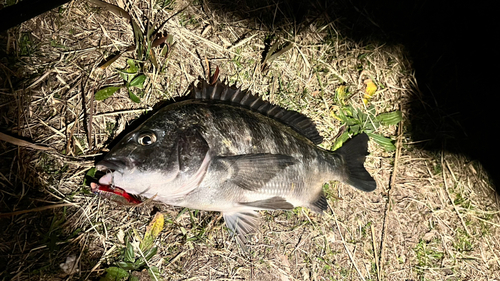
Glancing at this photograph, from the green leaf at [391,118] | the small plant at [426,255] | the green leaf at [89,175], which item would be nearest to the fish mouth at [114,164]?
the green leaf at [89,175]

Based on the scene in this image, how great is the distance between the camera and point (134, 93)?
2627mm

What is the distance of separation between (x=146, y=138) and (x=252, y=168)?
2.58 ft

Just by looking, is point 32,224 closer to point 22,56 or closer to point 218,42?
point 22,56

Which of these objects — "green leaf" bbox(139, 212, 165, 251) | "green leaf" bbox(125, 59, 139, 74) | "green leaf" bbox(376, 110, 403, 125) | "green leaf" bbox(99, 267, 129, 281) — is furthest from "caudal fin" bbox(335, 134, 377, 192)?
"green leaf" bbox(99, 267, 129, 281)

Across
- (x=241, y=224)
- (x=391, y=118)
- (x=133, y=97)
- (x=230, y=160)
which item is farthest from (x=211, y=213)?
(x=391, y=118)

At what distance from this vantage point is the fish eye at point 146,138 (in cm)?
204

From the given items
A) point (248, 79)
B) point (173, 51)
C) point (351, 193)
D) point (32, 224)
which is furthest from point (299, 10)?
point (32, 224)

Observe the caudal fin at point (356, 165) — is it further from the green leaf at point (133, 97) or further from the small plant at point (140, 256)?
the green leaf at point (133, 97)

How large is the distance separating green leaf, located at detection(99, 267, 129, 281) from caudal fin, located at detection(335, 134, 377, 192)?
6.92ft

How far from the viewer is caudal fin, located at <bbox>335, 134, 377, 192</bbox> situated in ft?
9.21

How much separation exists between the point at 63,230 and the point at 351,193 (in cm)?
266

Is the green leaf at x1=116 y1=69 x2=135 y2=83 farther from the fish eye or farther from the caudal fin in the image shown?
the caudal fin

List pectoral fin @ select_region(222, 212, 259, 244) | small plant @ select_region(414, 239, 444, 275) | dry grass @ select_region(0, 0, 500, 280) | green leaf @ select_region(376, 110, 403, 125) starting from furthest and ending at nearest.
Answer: green leaf @ select_region(376, 110, 403, 125) → small plant @ select_region(414, 239, 444, 275) → pectoral fin @ select_region(222, 212, 259, 244) → dry grass @ select_region(0, 0, 500, 280)

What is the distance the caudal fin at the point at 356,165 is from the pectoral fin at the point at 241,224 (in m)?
0.97
